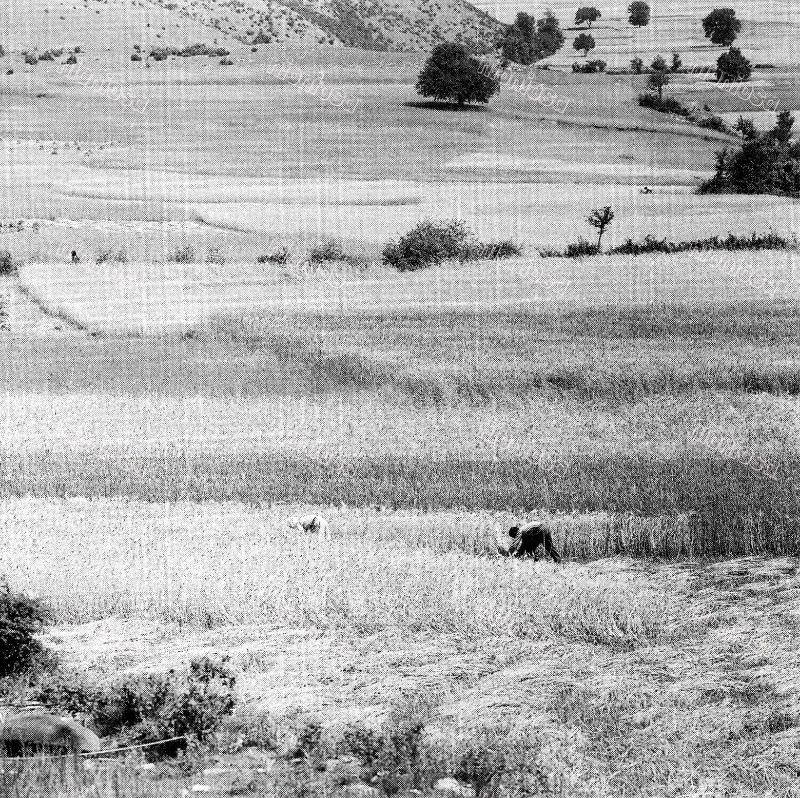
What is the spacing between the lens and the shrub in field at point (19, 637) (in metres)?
8.03

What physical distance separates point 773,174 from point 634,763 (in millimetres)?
19430

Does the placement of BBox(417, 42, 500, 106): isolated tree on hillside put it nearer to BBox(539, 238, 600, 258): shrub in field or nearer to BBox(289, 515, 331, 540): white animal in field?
BBox(539, 238, 600, 258): shrub in field

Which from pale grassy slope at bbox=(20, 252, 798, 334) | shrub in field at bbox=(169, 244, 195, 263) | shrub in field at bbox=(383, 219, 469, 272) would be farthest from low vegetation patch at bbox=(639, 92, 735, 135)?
shrub in field at bbox=(169, 244, 195, 263)

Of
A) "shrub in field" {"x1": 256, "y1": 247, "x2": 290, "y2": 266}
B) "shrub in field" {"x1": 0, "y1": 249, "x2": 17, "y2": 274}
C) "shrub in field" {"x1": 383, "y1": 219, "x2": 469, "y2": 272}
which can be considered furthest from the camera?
"shrub in field" {"x1": 256, "y1": 247, "x2": 290, "y2": 266}

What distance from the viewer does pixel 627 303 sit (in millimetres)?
19984

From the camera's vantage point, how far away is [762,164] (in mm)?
24609

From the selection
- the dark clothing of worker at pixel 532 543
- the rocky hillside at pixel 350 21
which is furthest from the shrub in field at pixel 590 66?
the dark clothing of worker at pixel 532 543

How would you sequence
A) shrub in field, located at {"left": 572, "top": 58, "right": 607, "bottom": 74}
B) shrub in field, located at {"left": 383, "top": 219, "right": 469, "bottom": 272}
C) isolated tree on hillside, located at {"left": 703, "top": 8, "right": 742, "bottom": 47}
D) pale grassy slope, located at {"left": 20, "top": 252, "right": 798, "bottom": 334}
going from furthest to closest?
shrub in field, located at {"left": 572, "top": 58, "right": 607, "bottom": 74} < isolated tree on hillside, located at {"left": 703, "top": 8, "right": 742, "bottom": 47} < shrub in field, located at {"left": 383, "top": 219, "right": 469, "bottom": 272} < pale grassy slope, located at {"left": 20, "top": 252, "right": 798, "bottom": 334}

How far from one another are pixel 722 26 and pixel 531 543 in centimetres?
1998

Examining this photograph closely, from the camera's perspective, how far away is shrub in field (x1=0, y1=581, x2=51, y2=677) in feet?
26.3

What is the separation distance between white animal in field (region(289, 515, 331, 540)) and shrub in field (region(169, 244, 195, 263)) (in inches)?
485

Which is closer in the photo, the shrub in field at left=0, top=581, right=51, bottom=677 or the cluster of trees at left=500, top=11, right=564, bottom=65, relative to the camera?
the shrub in field at left=0, top=581, right=51, bottom=677

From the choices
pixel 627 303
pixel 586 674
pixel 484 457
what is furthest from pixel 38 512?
pixel 627 303

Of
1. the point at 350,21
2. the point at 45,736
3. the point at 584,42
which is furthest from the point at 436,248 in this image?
the point at 45,736
